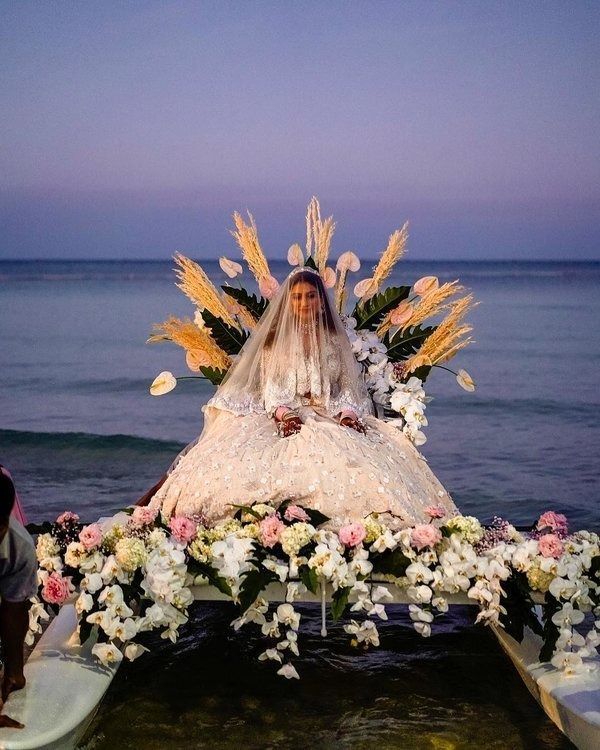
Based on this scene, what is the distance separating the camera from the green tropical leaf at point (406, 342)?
676 centimetres

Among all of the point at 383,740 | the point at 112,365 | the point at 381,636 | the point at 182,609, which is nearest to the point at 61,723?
the point at 182,609

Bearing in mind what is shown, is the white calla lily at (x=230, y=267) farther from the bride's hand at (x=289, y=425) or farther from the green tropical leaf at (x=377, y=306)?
the bride's hand at (x=289, y=425)

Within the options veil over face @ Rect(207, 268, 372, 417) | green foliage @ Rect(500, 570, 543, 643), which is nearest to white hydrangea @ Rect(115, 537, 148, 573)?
green foliage @ Rect(500, 570, 543, 643)

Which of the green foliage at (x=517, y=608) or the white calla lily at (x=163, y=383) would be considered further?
the white calla lily at (x=163, y=383)

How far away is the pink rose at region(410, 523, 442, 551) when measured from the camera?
4.52m

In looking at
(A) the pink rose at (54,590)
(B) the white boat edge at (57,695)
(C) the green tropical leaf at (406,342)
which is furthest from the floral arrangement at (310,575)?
(C) the green tropical leaf at (406,342)

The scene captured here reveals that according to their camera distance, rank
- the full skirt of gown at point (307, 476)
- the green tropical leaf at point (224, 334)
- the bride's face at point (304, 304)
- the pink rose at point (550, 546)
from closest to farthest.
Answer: the pink rose at point (550, 546) → the full skirt of gown at point (307, 476) → the bride's face at point (304, 304) → the green tropical leaf at point (224, 334)

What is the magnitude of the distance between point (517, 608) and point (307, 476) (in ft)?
3.82

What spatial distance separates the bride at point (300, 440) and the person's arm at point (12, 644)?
134 cm

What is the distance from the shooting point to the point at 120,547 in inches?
171

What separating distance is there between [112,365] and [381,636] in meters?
14.1

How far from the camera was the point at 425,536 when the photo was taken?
4527mm

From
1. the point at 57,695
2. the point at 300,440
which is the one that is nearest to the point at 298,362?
the point at 300,440

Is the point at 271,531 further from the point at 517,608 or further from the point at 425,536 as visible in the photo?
the point at 517,608
